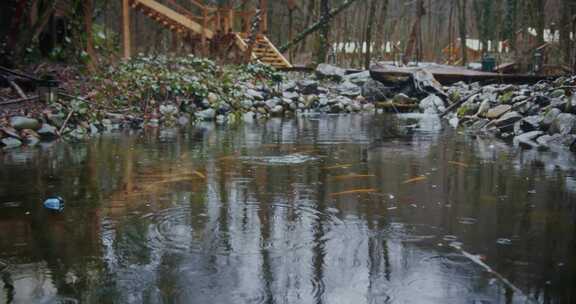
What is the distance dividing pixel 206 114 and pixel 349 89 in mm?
7648

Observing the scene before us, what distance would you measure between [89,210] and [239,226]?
1.45 meters

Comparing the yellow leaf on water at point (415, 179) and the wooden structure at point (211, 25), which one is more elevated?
the wooden structure at point (211, 25)

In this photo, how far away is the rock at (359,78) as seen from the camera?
918 inches

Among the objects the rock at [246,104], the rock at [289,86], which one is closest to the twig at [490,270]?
the rock at [246,104]

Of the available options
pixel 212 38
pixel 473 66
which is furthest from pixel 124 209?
pixel 473 66

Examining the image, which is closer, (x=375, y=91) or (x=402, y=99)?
(x=402, y=99)

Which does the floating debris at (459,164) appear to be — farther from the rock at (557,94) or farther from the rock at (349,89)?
the rock at (349,89)

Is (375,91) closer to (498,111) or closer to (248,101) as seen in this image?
(248,101)

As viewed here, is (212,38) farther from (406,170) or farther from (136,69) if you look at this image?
(406,170)

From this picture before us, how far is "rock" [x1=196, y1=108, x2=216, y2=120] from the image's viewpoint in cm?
1655

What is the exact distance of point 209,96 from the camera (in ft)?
57.6

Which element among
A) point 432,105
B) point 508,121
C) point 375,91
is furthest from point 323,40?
point 508,121

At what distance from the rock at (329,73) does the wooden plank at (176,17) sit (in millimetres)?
4304

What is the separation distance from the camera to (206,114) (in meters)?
16.7
